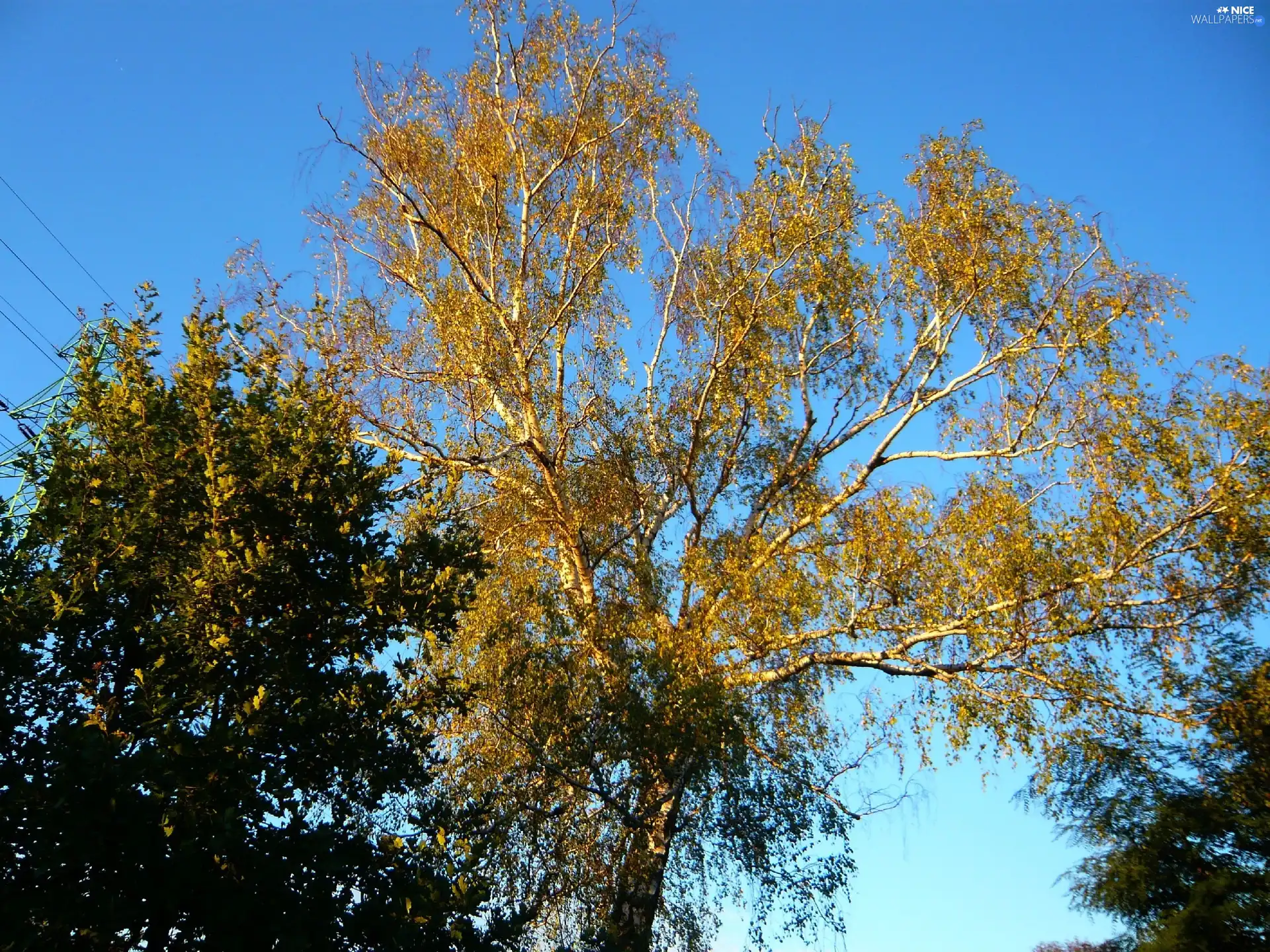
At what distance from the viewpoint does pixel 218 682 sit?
26.0ft

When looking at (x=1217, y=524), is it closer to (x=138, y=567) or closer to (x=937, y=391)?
(x=937, y=391)

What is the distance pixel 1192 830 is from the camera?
13.6m

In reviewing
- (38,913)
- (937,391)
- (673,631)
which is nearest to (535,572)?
(673,631)

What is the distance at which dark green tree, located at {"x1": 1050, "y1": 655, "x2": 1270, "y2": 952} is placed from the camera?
12.6 m

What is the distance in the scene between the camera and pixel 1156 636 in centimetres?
1431

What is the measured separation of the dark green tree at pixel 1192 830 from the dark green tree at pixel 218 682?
31.2 feet

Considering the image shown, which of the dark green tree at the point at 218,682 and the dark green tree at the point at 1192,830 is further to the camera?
the dark green tree at the point at 1192,830

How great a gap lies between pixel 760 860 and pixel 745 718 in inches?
70.2

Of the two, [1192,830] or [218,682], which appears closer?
[218,682]

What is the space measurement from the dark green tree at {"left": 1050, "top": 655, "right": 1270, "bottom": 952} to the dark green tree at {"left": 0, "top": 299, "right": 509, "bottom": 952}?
951 cm

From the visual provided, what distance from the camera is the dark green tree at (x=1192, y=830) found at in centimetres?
1255

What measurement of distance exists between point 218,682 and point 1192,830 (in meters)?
12.4

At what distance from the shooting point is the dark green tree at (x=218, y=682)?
657cm

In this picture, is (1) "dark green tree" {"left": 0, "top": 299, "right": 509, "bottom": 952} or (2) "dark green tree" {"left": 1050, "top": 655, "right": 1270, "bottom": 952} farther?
(2) "dark green tree" {"left": 1050, "top": 655, "right": 1270, "bottom": 952}
